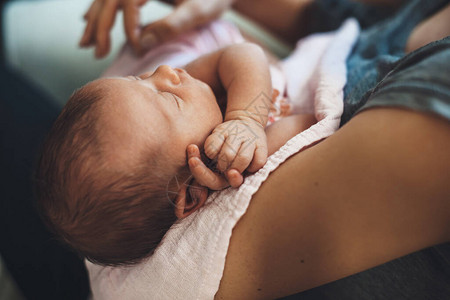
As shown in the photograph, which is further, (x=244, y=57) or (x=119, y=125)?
(x=244, y=57)

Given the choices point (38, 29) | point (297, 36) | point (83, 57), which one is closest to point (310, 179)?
point (297, 36)

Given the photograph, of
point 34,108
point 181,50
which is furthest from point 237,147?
point 34,108

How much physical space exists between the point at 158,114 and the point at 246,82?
0.18 meters

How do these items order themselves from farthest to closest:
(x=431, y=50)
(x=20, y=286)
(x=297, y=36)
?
1. (x=297, y=36)
2. (x=20, y=286)
3. (x=431, y=50)

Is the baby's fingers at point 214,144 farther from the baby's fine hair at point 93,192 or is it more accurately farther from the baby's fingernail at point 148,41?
the baby's fingernail at point 148,41

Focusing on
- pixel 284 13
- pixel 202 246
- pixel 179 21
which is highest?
pixel 179 21

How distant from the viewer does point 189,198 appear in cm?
58

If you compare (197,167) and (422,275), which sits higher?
(197,167)

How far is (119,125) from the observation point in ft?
1.69

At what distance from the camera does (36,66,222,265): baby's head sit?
51 centimetres

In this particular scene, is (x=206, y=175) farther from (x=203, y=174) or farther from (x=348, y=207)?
(x=348, y=207)

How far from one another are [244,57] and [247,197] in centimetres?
32

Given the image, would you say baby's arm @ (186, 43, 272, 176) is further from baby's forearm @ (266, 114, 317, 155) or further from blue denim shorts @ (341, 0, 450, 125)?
blue denim shorts @ (341, 0, 450, 125)

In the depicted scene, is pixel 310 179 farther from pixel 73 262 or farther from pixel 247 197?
pixel 73 262
